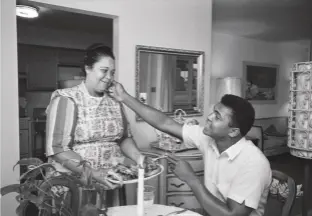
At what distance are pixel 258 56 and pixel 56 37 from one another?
13.8ft

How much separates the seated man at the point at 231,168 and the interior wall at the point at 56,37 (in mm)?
4370

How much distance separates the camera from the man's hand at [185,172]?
1.57m

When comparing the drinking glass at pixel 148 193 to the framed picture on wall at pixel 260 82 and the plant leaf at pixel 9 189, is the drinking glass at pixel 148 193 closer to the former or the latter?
the plant leaf at pixel 9 189

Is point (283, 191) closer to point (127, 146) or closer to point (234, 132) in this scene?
point (234, 132)

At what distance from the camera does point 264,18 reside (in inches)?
189

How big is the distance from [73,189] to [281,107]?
22.8 ft

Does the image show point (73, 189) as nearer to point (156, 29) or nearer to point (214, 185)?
point (214, 185)

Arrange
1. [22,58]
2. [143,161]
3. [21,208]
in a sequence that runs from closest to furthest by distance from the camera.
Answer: [21,208] → [143,161] → [22,58]

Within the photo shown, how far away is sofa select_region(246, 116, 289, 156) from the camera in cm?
534

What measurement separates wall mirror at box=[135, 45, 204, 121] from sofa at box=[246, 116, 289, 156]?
2363 mm

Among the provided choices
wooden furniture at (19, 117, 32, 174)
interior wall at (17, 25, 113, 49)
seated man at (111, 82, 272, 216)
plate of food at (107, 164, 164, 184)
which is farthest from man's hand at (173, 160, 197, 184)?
interior wall at (17, 25, 113, 49)

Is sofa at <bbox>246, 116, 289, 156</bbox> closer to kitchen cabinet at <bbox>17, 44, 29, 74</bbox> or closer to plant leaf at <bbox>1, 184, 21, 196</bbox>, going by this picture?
kitchen cabinet at <bbox>17, 44, 29, 74</bbox>

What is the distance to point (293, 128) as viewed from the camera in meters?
2.81

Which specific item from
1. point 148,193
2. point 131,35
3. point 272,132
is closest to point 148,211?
point 148,193
